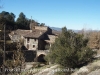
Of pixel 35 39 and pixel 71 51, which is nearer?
pixel 71 51

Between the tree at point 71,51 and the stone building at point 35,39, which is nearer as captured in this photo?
the tree at point 71,51

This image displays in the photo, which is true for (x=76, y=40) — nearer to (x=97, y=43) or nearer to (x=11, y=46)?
(x=11, y=46)

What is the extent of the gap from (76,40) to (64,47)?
1803 mm

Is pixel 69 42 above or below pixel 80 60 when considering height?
above

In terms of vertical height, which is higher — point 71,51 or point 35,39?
point 71,51

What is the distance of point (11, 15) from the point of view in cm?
5938

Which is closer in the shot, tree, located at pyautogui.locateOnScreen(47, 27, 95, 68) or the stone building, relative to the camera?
tree, located at pyautogui.locateOnScreen(47, 27, 95, 68)

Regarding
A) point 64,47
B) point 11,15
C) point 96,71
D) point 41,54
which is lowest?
point 41,54

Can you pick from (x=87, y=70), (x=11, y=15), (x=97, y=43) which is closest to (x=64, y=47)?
(x=87, y=70)

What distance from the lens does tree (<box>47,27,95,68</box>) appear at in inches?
785

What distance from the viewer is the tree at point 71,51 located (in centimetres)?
1994

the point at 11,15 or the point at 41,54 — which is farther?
the point at 11,15

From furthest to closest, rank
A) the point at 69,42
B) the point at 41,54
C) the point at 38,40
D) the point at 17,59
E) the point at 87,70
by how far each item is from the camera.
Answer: the point at 38,40 → the point at 41,54 → the point at 69,42 → the point at 87,70 → the point at 17,59

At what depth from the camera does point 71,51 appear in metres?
20.0
